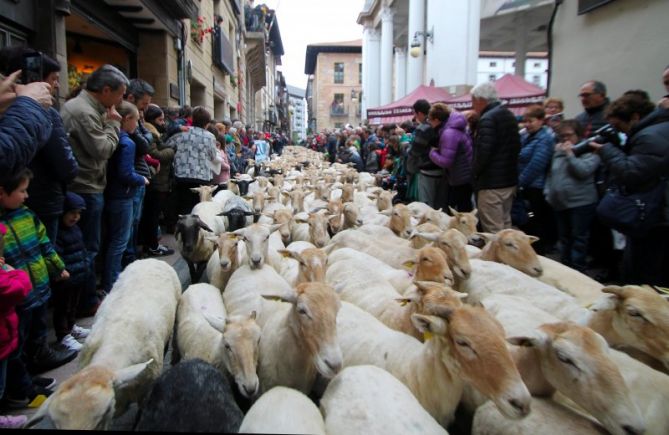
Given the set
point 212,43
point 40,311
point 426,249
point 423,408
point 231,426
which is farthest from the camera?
point 212,43

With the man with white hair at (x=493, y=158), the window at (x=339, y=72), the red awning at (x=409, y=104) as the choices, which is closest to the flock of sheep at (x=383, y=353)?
the man with white hair at (x=493, y=158)

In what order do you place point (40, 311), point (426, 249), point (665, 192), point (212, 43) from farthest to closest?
point (212, 43) → point (665, 192) → point (426, 249) → point (40, 311)

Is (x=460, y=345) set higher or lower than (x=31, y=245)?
lower

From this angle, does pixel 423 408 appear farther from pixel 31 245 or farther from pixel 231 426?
pixel 31 245

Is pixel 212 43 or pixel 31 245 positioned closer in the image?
pixel 31 245

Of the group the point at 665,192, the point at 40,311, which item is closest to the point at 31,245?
the point at 40,311

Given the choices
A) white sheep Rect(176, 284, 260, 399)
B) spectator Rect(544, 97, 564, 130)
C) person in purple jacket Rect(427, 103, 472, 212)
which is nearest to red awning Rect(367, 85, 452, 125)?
spectator Rect(544, 97, 564, 130)

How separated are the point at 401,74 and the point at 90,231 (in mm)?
27415

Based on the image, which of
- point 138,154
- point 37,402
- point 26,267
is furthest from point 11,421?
point 138,154

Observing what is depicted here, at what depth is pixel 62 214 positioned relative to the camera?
10.9 feet

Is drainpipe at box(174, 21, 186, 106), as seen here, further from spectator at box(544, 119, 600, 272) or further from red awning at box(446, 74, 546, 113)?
spectator at box(544, 119, 600, 272)

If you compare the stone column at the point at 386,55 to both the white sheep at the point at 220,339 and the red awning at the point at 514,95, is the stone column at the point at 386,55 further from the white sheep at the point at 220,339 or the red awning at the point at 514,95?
the white sheep at the point at 220,339

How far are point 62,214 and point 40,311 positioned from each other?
2.71 ft

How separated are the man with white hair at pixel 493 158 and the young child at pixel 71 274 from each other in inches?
153
